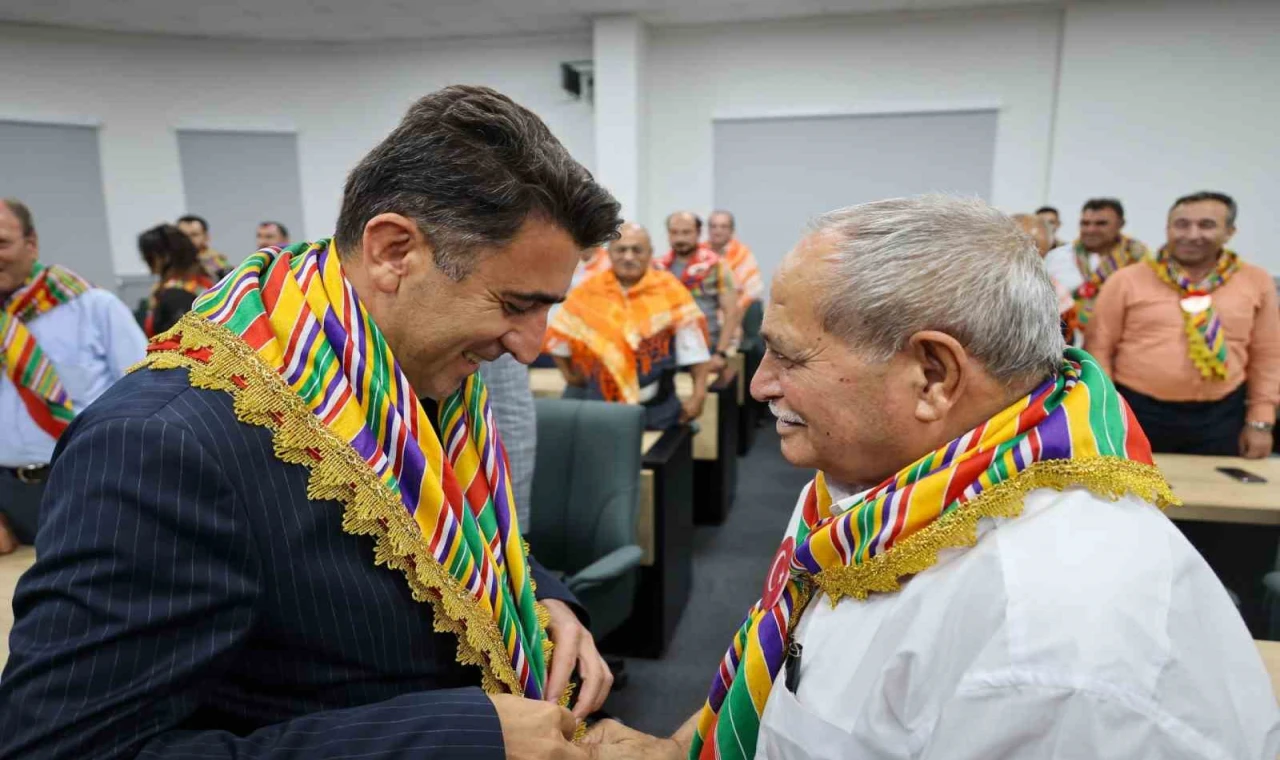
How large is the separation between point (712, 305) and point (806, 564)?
3991 millimetres

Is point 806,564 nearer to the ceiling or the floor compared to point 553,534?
nearer to the ceiling

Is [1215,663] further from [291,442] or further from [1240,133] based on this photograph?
[1240,133]

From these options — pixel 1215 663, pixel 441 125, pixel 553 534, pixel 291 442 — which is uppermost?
pixel 441 125

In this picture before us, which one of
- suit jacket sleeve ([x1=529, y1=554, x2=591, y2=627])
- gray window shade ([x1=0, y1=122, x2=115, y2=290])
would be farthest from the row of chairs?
gray window shade ([x1=0, y1=122, x2=115, y2=290])

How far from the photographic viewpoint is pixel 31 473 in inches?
77.6

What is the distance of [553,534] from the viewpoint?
88.5 inches

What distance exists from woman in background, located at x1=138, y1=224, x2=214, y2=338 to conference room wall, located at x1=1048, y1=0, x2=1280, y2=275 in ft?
21.0

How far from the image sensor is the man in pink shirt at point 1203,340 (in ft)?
9.45

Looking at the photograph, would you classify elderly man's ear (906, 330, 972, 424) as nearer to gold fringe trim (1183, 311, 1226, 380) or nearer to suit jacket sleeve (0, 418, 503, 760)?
suit jacket sleeve (0, 418, 503, 760)

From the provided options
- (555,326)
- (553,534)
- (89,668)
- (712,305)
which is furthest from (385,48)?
(89,668)

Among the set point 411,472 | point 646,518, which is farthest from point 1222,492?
point 411,472

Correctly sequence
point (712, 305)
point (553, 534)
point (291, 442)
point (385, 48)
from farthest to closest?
1. point (385, 48)
2. point (712, 305)
3. point (553, 534)
4. point (291, 442)

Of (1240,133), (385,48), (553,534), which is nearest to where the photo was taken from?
(553,534)

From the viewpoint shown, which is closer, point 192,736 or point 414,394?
point 192,736
